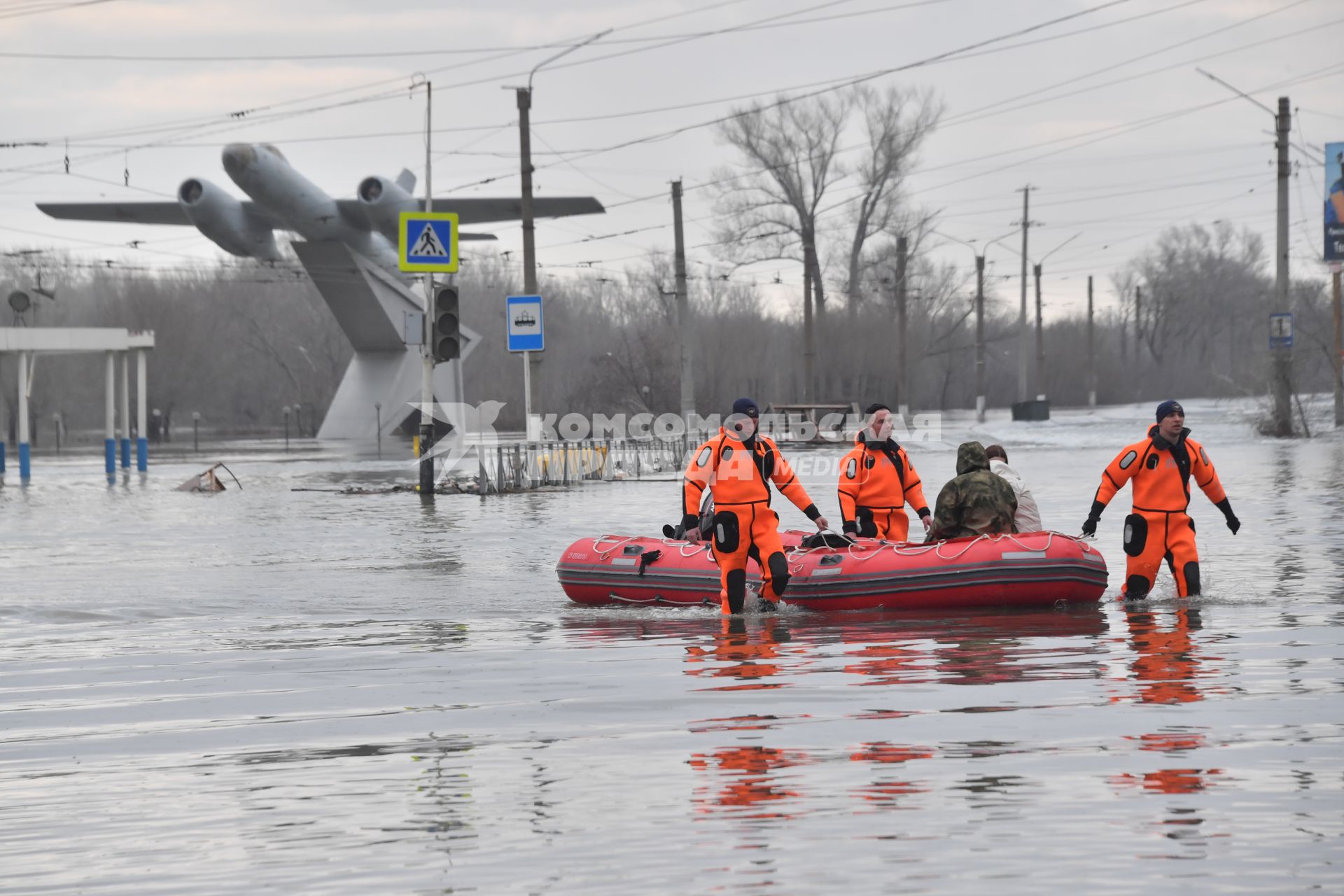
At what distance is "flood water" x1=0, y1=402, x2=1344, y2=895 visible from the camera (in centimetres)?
498

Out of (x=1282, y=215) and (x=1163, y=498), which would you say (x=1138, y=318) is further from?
(x=1163, y=498)

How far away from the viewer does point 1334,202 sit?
1567 inches

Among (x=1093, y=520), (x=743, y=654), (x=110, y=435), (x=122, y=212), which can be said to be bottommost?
(x=743, y=654)

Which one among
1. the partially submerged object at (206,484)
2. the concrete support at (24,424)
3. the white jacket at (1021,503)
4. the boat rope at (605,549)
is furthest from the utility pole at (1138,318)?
the boat rope at (605,549)

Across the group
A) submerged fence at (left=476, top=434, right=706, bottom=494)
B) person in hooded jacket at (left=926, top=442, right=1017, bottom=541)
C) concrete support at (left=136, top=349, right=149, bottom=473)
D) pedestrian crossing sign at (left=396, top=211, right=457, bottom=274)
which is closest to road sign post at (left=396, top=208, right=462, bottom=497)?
pedestrian crossing sign at (left=396, top=211, right=457, bottom=274)

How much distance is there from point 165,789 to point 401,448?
1686 inches

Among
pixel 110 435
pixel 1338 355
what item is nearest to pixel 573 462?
pixel 110 435

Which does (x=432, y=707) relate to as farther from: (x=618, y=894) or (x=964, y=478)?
(x=964, y=478)

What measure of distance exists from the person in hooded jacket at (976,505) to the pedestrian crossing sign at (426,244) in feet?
47.3

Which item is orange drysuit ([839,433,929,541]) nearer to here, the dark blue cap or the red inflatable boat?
the red inflatable boat

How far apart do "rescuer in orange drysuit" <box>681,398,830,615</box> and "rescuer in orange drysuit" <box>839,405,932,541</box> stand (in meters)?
1.51

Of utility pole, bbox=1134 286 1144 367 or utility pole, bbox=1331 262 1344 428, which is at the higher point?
utility pole, bbox=1134 286 1144 367

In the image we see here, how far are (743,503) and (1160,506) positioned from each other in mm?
3017

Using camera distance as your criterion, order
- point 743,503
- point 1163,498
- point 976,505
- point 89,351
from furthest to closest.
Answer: point 89,351 < point 976,505 < point 743,503 < point 1163,498
